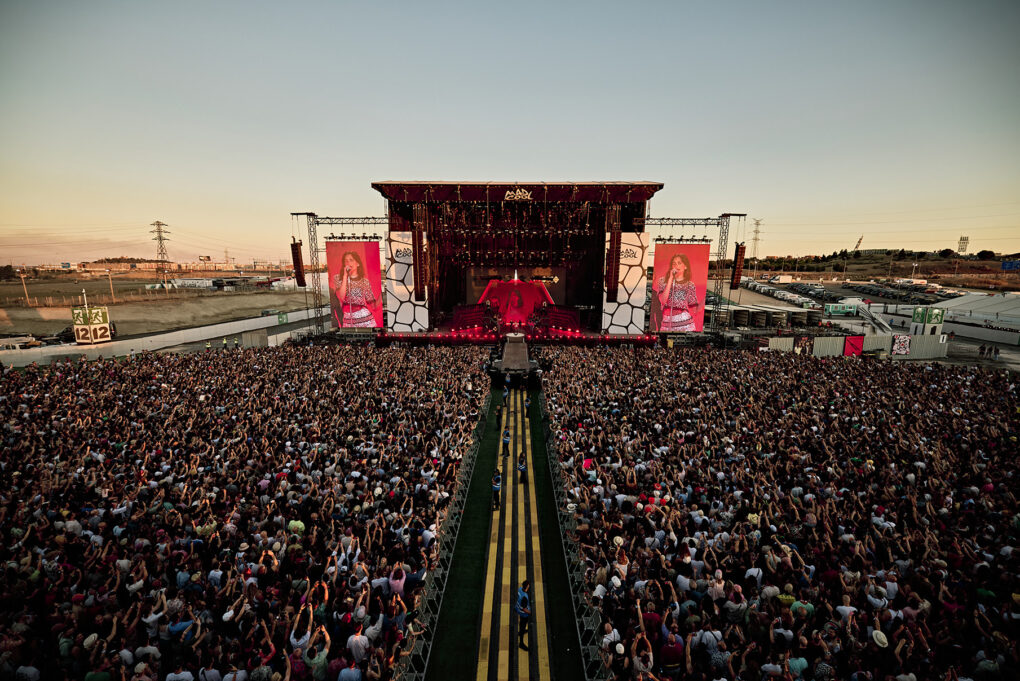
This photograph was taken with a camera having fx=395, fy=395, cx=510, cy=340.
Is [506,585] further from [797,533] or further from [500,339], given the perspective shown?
[500,339]

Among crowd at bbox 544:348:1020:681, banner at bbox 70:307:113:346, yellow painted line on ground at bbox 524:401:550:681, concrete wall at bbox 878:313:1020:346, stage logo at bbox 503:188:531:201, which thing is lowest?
yellow painted line on ground at bbox 524:401:550:681

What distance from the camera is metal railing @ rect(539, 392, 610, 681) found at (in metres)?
5.38

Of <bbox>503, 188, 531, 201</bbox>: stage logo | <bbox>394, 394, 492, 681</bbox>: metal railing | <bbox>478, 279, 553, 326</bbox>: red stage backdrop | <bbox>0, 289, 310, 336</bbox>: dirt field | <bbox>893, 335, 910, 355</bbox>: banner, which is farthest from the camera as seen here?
<bbox>0, 289, 310, 336</bbox>: dirt field

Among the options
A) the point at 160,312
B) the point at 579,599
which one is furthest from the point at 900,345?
the point at 160,312

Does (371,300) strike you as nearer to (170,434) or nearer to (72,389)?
(72,389)

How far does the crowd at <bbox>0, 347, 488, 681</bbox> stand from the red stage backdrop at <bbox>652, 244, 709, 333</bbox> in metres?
18.9

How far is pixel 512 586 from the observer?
22.9 feet

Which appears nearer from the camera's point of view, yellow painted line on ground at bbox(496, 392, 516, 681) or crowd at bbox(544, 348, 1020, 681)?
crowd at bbox(544, 348, 1020, 681)

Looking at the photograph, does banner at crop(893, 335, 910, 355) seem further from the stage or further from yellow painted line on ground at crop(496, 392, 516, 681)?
yellow painted line on ground at crop(496, 392, 516, 681)

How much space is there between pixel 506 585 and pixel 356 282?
24.1 meters

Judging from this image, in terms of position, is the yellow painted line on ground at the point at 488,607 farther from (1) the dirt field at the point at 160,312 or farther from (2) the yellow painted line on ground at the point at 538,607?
(1) the dirt field at the point at 160,312

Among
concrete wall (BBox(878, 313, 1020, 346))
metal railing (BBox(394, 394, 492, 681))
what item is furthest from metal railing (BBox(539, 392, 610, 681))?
concrete wall (BBox(878, 313, 1020, 346))

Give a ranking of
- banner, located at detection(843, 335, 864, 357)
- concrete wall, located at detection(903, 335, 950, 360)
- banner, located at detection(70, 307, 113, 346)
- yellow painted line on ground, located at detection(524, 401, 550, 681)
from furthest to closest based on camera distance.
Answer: concrete wall, located at detection(903, 335, 950, 360), banner, located at detection(843, 335, 864, 357), banner, located at detection(70, 307, 113, 346), yellow painted line on ground, located at detection(524, 401, 550, 681)

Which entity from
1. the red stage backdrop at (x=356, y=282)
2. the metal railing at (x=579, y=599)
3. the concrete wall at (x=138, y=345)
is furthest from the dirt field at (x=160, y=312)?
the metal railing at (x=579, y=599)
